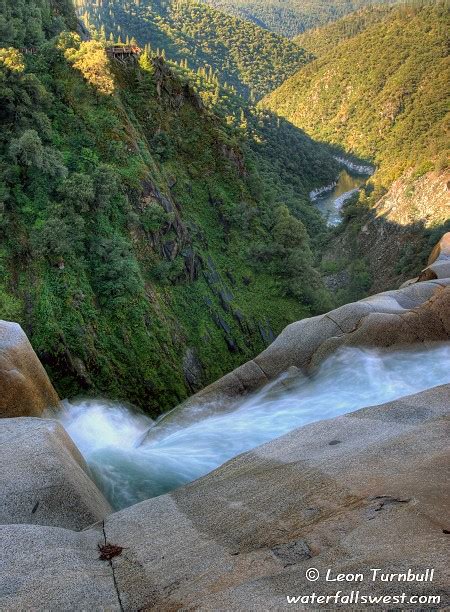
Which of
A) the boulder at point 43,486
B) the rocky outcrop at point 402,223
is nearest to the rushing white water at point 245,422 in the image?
the boulder at point 43,486

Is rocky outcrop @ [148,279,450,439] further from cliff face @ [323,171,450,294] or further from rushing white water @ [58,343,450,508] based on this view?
cliff face @ [323,171,450,294]

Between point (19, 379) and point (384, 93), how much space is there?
462ft

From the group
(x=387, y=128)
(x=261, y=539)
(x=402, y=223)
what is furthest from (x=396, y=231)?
(x=387, y=128)

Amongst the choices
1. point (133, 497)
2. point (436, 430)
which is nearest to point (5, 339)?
point (133, 497)

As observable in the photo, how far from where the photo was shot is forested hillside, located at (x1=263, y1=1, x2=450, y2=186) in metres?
103

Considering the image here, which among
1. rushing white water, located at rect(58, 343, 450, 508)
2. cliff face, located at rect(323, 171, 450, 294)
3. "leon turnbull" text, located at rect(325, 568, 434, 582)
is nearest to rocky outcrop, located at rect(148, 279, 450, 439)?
rushing white water, located at rect(58, 343, 450, 508)

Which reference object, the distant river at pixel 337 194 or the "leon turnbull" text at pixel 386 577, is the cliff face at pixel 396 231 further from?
the "leon turnbull" text at pixel 386 577

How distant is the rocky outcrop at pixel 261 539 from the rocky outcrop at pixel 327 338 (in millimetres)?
9027

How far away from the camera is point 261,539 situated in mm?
6695

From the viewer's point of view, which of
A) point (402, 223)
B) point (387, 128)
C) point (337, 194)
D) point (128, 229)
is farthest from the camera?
point (387, 128)

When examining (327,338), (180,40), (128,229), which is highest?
(180,40)

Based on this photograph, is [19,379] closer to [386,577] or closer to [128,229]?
[386,577]

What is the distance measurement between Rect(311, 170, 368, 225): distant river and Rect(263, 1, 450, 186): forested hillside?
7.71 meters

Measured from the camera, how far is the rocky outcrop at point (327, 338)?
720 inches
